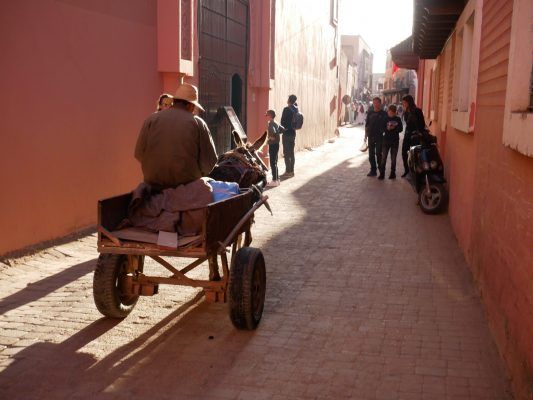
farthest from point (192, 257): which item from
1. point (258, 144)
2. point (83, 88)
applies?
point (83, 88)

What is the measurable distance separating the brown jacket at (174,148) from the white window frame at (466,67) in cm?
340

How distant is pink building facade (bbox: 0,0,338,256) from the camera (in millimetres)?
6715

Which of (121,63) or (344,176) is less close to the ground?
(121,63)

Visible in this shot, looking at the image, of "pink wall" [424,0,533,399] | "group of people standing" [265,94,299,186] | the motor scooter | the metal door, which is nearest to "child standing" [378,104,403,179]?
"group of people standing" [265,94,299,186]

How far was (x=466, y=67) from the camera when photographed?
29.9 feet

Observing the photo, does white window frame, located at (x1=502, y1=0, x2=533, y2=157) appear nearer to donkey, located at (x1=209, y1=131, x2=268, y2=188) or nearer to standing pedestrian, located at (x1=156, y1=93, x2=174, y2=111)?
donkey, located at (x1=209, y1=131, x2=268, y2=188)

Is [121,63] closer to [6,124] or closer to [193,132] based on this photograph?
[6,124]

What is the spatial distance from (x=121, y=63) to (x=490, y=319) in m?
5.90

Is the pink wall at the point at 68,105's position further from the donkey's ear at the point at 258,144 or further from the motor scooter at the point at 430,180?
the motor scooter at the point at 430,180

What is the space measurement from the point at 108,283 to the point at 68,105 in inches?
137

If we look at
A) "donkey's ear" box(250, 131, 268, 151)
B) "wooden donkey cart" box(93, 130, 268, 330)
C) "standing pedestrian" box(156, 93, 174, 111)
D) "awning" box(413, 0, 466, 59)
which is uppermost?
"awning" box(413, 0, 466, 59)

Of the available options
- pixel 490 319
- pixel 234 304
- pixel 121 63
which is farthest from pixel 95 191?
pixel 490 319

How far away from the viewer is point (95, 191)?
834 cm

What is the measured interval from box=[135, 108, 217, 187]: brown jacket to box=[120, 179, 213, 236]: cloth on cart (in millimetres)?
95
